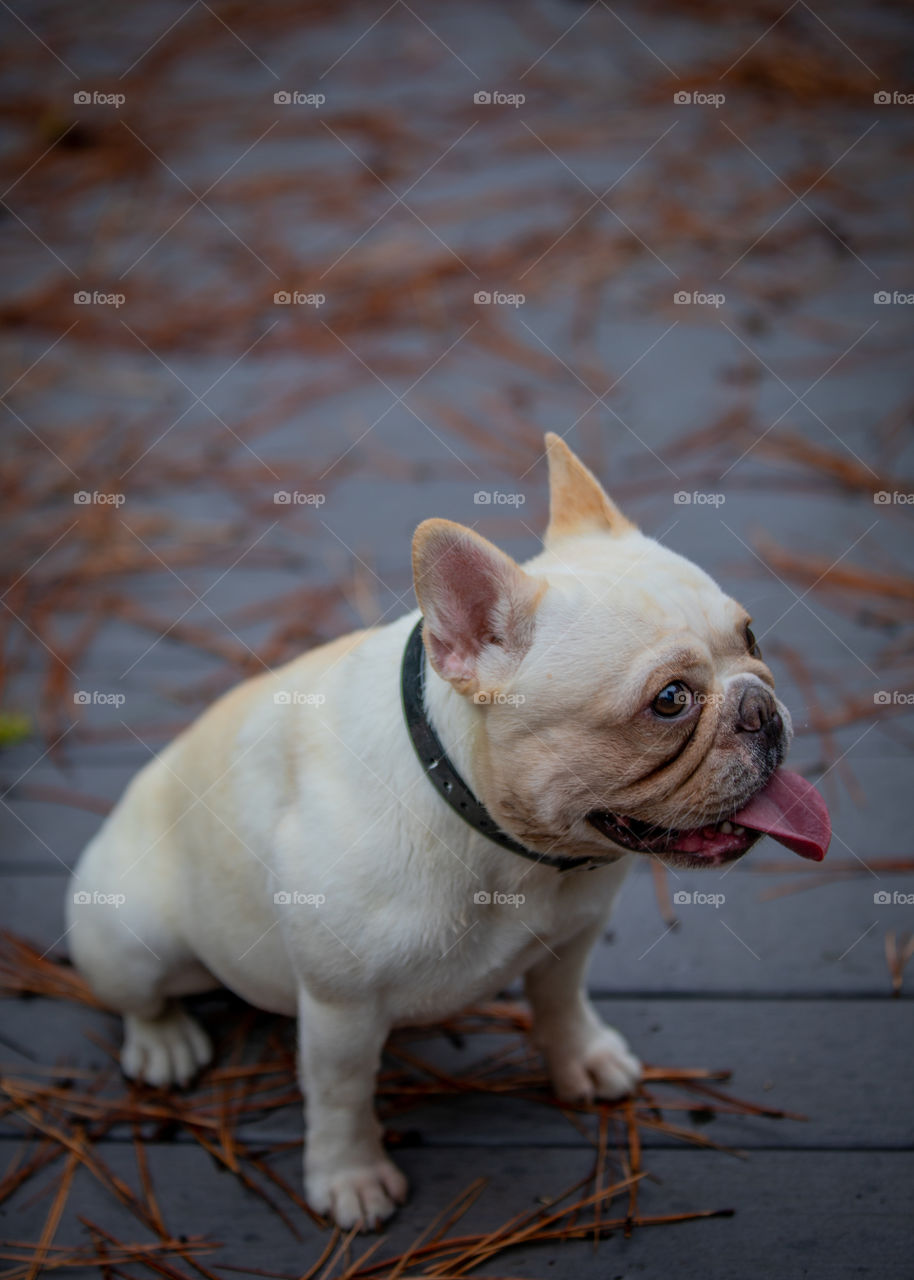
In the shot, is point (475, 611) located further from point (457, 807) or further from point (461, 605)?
point (457, 807)

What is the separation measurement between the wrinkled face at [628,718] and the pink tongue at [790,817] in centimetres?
4

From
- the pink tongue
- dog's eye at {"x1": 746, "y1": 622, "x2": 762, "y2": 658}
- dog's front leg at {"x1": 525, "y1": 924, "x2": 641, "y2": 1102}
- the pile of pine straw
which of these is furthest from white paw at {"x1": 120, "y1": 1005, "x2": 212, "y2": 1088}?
dog's eye at {"x1": 746, "y1": 622, "x2": 762, "y2": 658}

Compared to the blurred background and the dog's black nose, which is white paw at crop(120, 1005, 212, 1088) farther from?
the dog's black nose

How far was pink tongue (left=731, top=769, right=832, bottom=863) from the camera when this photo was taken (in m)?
1.68

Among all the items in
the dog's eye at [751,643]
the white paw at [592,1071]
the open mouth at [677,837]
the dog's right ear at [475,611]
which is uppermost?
the dog's right ear at [475,611]

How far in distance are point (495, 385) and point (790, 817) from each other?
2656 millimetres

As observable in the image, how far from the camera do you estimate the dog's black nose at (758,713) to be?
1.66 m

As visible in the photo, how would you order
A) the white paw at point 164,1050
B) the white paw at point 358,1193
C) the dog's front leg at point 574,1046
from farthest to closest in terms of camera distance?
1. the white paw at point 164,1050
2. the dog's front leg at point 574,1046
3. the white paw at point 358,1193

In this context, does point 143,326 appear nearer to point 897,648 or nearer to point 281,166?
point 281,166

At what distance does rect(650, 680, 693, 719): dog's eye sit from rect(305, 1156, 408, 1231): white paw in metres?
1.07

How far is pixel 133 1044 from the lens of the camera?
7.68 feet

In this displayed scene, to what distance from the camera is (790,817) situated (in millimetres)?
1702

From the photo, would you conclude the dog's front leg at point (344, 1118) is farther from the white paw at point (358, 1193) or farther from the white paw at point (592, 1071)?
the white paw at point (592, 1071)

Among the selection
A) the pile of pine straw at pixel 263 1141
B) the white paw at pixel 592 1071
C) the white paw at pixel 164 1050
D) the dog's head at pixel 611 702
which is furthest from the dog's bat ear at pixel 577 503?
the white paw at pixel 164 1050
